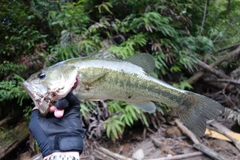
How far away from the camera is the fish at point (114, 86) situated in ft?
4.49

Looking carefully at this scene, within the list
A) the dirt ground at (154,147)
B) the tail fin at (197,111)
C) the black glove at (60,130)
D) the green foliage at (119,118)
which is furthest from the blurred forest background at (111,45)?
the black glove at (60,130)

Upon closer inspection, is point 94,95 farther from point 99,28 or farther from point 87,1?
point 87,1

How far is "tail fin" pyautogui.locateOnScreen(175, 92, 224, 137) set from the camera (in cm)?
158

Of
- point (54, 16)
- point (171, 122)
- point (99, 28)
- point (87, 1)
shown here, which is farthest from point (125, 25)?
point (171, 122)

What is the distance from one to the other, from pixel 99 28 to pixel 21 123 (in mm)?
2071

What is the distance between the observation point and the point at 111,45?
12.1 feet

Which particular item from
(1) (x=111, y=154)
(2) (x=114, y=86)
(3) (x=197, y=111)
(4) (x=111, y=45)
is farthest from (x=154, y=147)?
(2) (x=114, y=86)

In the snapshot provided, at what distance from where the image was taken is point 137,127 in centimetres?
353

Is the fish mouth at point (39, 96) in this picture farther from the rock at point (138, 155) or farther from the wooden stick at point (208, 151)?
the wooden stick at point (208, 151)

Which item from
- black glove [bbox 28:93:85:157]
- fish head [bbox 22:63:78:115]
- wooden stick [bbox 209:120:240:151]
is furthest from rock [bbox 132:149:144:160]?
fish head [bbox 22:63:78:115]

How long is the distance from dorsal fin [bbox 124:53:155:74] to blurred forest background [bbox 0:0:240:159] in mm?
1517

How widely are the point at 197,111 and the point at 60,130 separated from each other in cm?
100

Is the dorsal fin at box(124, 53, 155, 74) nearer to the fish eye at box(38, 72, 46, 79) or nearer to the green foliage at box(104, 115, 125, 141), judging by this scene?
the fish eye at box(38, 72, 46, 79)

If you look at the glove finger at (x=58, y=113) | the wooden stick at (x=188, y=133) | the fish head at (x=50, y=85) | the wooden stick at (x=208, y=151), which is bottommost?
the wooden stick at (x=188, y=133)
